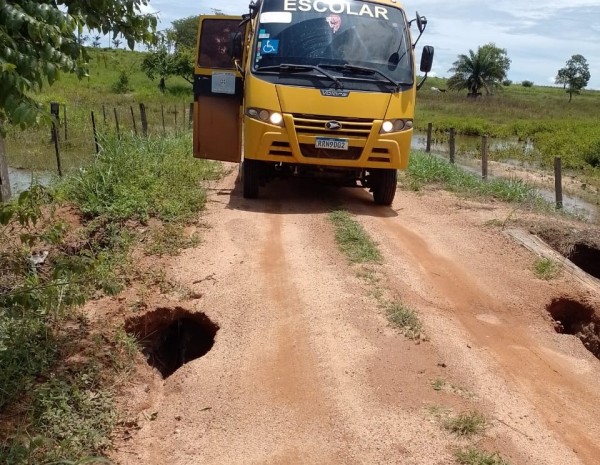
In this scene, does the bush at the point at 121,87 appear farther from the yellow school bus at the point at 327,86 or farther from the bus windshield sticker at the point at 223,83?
the yellow school bus at the point at 327,86

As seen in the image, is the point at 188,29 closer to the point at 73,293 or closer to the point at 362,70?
the point at 362,70

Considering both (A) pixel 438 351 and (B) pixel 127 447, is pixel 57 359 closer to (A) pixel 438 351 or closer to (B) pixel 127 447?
(B) pixel 127 447

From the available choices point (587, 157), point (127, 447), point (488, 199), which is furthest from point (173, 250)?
point (587, 157)

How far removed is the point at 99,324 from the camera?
470cm

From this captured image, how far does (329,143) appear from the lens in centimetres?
714

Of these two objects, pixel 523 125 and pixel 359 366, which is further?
pixel 523 125

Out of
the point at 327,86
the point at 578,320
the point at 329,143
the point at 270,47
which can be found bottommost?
the point at 578,320

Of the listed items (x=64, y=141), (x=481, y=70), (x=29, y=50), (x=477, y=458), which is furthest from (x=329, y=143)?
(x=481, y=70)

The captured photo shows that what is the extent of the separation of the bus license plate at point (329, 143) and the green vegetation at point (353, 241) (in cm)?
79

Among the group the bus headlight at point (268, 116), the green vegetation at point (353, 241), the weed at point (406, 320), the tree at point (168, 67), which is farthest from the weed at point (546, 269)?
the tree at point (168, 67)

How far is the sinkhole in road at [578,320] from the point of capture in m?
5.25

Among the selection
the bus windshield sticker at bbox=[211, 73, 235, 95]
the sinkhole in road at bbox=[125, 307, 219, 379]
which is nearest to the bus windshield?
the bus windshield sticker at bbox=[211, 73, 235, 95]

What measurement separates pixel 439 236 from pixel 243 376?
12.0ft

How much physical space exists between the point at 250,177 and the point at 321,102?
56.8 inches
